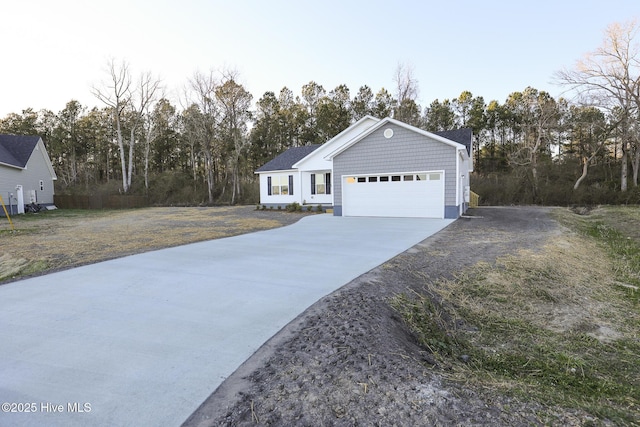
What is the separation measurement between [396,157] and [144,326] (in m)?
12.7

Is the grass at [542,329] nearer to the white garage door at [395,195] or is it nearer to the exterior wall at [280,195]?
the white garage door at [395,195]

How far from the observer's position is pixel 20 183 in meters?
22.4

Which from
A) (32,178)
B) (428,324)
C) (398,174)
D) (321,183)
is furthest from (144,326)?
(32,178)

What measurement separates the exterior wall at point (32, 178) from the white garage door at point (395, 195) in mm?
21176

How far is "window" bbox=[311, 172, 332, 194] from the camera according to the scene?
20828mm

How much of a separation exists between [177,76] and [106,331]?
33625 mm

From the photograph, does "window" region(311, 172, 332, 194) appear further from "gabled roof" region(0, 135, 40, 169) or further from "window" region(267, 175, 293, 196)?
"gabled roof" region(0, 135, 40, 169)

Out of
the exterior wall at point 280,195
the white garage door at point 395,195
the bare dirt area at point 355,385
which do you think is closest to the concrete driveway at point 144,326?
the bare dirt area at point 355,385

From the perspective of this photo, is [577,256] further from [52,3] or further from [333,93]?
[333,93]

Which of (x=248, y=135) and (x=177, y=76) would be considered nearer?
(x=177, y=76)

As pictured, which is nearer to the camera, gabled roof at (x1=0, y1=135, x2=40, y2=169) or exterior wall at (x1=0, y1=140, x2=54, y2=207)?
exterior wall at (x1=0, y1=140, x2=54, y2=207)

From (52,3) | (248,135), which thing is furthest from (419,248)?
(248,135)

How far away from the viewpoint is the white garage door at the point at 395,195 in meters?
14.1

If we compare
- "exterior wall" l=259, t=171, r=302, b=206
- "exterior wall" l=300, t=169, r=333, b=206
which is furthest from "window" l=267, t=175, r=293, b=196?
"exterior wall" l=300, t=169, r=333, b=206
